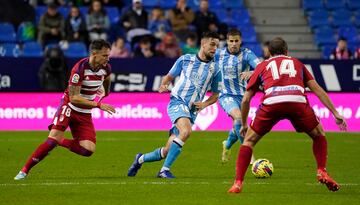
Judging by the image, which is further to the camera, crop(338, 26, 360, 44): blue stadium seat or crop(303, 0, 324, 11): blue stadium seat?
crop(303, 0, 324, 11): blue stadium seat

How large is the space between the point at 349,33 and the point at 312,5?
1547 millimetres

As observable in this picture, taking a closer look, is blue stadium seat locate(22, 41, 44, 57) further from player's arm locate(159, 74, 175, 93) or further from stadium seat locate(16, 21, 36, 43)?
player's arm locate(159, 74, 175, 93)

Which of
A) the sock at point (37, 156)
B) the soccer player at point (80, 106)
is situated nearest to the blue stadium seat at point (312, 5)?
the soccer player at point (80, 106)

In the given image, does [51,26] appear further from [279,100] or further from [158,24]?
[279,100]

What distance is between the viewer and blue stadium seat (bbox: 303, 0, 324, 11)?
28.1 meters

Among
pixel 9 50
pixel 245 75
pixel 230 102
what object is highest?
pixel 245 75

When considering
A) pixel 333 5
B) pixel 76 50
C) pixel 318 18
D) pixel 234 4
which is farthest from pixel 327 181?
pixel 333 5

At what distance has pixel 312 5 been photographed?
92.3 ft

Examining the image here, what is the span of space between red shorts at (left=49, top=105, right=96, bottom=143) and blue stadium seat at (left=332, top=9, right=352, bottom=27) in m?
15.9

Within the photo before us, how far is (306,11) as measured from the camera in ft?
91.9

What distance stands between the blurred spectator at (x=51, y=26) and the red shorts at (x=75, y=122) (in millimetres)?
10833

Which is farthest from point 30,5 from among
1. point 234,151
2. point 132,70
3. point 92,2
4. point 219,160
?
point 219,160

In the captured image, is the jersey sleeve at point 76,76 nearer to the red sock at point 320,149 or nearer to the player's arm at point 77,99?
the player's arm at point 77,99

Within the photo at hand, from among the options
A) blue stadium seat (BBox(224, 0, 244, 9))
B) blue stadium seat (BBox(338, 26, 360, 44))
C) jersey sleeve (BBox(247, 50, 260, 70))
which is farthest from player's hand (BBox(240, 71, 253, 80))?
blue stadium seat (BBox(224, 0, 244, 9))
